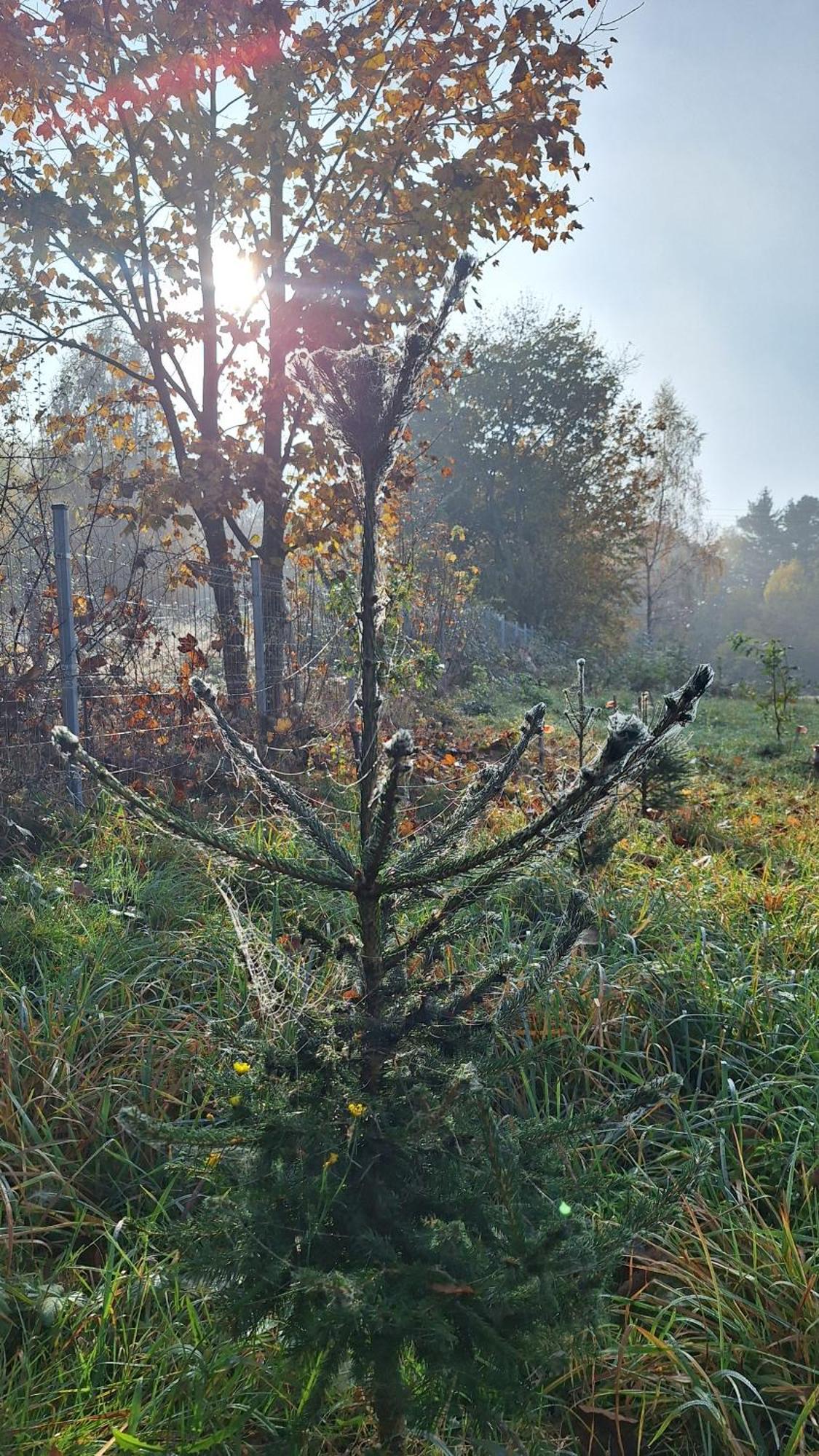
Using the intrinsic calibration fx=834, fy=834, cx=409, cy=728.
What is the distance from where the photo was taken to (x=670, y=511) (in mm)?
29438

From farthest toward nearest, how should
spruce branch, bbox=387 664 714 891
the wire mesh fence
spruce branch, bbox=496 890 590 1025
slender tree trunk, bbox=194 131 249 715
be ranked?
slender tree trunk, bbox=194 131 249 715 < the wire mesh fence < spruce branch, bbox=496 890 590 1025 < spruce branch, bbox=387 664 714 891

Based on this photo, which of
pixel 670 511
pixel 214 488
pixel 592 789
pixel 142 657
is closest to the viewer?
pixel 592 789

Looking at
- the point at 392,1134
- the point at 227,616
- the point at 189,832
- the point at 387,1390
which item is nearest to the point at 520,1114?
the point at 392,1134

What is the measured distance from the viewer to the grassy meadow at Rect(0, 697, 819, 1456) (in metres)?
1.60

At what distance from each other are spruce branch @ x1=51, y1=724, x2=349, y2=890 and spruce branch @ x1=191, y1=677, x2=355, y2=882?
0.04 meters

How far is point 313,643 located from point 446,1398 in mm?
6458

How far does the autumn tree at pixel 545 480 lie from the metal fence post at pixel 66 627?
19120 mm

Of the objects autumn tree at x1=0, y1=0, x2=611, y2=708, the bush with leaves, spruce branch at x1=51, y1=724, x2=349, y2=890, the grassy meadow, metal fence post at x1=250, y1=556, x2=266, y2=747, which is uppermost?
autumn tree at x1=0, y1=0, x2=611, y2=708

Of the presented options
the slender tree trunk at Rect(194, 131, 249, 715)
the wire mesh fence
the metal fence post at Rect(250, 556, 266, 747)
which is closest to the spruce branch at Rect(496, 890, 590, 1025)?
the wire mesh fence

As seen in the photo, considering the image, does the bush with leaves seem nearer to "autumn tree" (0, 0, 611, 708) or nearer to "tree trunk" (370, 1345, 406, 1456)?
"tree trunk" (370, 1345, 406, 1456)

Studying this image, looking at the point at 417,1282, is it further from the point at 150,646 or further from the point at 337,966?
the point at 150,646

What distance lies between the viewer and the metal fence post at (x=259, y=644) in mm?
6355

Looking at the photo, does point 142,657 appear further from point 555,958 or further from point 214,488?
point 555,958

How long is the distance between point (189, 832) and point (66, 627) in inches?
156
